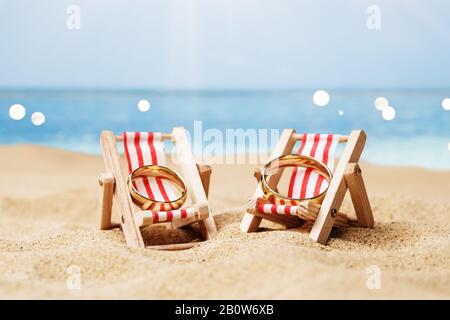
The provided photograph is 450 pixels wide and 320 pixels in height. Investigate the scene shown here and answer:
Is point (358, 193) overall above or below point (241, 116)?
above

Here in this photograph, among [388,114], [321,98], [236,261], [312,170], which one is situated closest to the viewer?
[236,261]

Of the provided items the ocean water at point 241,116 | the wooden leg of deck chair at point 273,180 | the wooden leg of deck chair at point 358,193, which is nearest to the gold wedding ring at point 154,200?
the wooden leg of deck chair at point 273,180

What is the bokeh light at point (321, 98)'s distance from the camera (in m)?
16.8

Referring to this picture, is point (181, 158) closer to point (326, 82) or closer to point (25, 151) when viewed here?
point (25, 151)

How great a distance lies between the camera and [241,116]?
647 inches

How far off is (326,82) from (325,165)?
13210mm

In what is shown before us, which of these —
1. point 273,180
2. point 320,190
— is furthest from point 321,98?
point 320,190

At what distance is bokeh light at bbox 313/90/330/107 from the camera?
1684 cm

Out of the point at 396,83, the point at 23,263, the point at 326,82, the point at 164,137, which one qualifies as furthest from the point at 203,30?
the point at 23,263

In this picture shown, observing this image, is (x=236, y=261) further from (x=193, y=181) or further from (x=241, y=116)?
(x=241, y=116)

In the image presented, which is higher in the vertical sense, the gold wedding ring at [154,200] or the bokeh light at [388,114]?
the gold wedding ring at [154,200]

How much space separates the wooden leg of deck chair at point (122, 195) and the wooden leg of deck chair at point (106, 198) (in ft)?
0.14

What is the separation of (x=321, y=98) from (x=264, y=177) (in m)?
12.9

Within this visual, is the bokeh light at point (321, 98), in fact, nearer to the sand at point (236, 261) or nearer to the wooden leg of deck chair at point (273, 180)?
the sand at point (236, 261)
